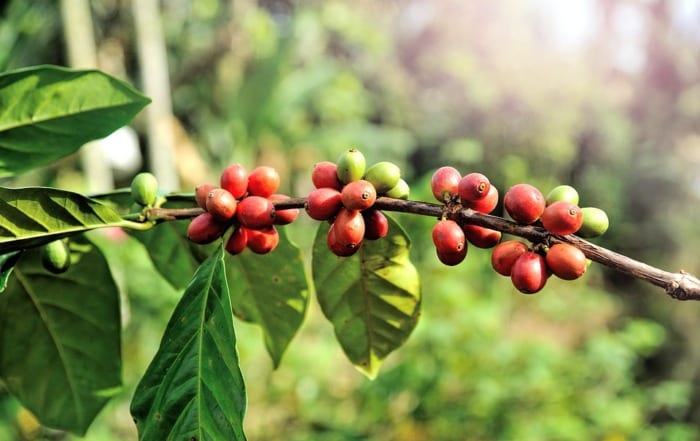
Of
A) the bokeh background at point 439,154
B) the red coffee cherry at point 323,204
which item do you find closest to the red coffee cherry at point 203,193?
the red coffee cherry at point 323,204

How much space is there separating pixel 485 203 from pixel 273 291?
36 cm

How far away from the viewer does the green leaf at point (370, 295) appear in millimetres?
813

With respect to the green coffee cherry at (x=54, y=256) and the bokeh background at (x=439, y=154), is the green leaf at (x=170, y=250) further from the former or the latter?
the bokeh background at (x=439, y=154)

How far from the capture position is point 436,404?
252 centimetres

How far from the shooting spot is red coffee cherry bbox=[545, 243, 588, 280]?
0.58 m

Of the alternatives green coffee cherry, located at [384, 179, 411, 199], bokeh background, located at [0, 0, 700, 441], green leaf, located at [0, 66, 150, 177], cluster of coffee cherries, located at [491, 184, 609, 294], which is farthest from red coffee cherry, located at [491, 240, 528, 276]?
bokeh background, located at [0, 0, 700, 441]

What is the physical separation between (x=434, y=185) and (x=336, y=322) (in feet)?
0.95

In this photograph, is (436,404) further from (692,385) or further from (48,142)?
(692,385)

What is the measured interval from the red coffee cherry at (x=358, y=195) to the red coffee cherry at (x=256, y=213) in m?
0.09

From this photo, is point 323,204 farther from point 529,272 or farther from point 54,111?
point 54,111

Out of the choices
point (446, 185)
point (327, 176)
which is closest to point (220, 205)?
point (327, 176)

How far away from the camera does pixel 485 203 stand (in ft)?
2.16

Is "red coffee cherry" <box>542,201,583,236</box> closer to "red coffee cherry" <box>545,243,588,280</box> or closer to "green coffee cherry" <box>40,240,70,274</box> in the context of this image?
"red coffee cherry" <box>545,243,588,280</box>

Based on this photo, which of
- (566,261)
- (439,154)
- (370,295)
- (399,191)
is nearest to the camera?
→ (566,261)
